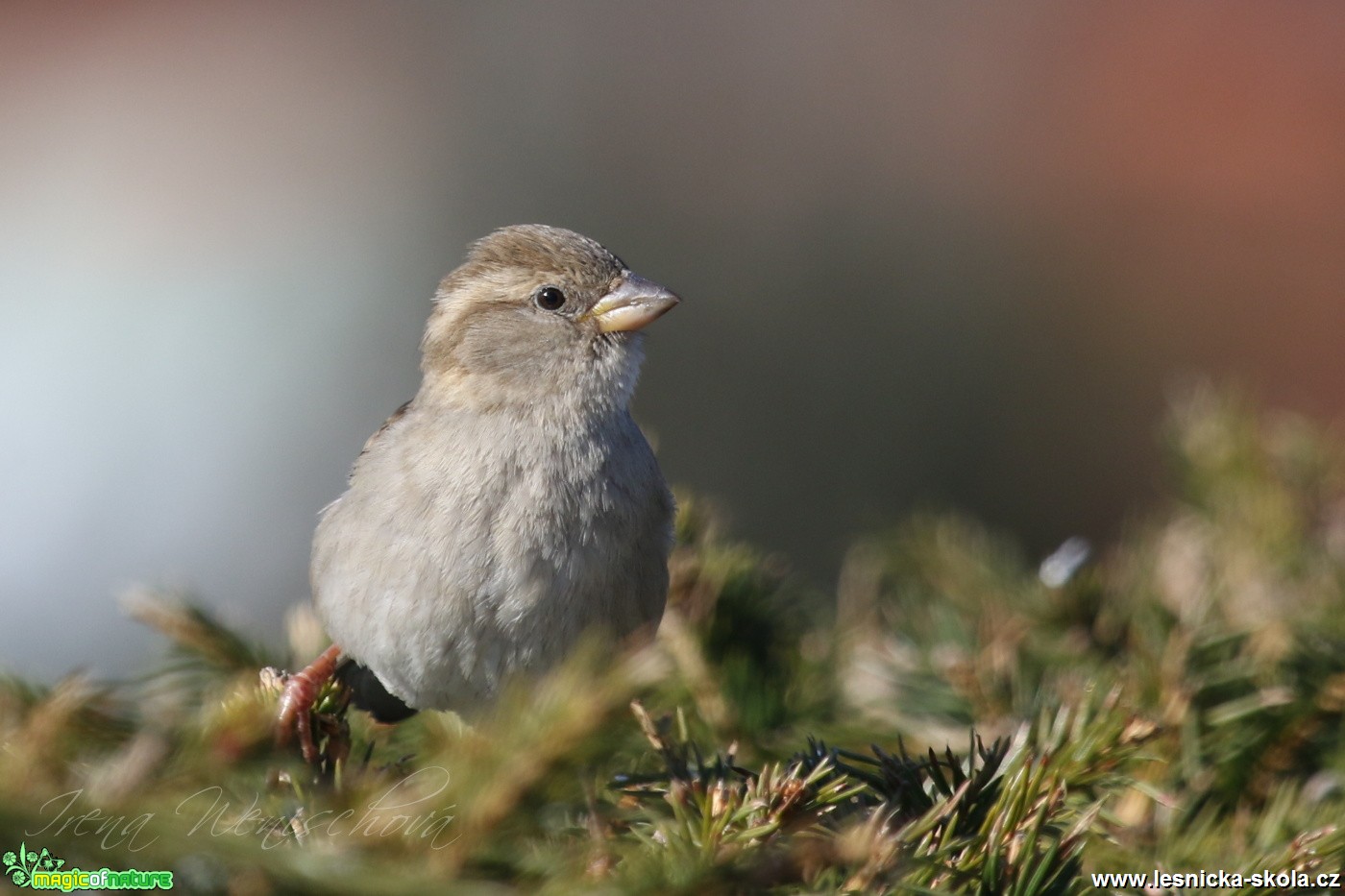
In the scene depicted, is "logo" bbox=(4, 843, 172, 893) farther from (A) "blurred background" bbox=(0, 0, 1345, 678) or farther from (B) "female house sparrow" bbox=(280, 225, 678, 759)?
(A) "blurred background" bbox=(0, 0, 1345, 678)

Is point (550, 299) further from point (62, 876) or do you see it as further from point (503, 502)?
point (62, 876)

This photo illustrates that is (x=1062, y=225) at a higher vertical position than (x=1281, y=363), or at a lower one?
higher

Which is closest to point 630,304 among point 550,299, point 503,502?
point 550,299

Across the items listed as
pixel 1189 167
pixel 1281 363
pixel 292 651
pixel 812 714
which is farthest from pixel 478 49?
pixel 812 714

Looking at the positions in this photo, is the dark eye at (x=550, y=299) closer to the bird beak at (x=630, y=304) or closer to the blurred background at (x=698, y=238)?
the bird beak at (x=630, y=304)

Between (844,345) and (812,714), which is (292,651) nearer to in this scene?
(812,714)

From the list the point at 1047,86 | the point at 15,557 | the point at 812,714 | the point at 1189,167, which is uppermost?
the point at 1047,86

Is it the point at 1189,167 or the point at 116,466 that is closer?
the point at 116,466
